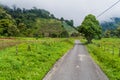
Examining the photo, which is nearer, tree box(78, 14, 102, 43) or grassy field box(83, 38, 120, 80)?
grassy field box(83, 38, 120, 80)

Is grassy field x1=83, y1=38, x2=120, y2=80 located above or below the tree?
below

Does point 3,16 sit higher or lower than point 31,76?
higher

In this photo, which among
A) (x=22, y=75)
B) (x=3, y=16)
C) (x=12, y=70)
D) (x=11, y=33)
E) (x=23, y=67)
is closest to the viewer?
Answer: (x=22, y=75)

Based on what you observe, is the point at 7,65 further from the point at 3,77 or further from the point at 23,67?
the point at 3,77

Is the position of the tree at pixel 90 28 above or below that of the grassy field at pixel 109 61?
above

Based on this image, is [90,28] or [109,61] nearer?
[109,61]

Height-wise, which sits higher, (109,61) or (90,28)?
(90,28)

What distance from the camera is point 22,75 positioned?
780 inches

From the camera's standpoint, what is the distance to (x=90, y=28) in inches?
4109

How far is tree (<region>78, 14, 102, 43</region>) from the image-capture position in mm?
104125

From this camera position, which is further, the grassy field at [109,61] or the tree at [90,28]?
the tree at [90,28]

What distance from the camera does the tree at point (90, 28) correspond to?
104 metres

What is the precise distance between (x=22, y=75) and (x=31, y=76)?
66 cm

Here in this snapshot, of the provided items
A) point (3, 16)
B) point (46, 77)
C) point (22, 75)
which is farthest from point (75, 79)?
point (3, 16)
